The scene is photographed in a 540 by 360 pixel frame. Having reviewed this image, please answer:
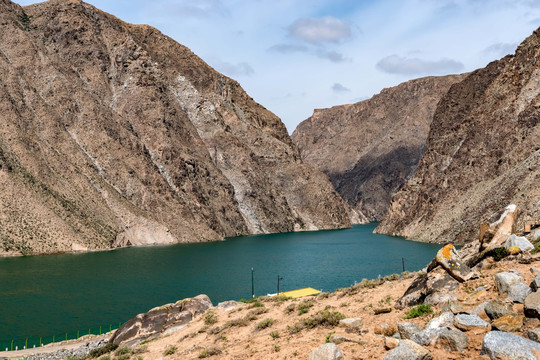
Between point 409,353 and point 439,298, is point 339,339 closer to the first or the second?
point 409,353

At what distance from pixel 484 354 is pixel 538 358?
3.62ft

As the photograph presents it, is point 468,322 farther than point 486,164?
No

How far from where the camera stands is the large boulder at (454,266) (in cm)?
1639

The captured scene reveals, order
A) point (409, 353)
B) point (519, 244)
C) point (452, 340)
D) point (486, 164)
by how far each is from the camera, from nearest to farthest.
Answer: point (409, 353)
point (452, 340)
point (519, 244)
point (486, 164)

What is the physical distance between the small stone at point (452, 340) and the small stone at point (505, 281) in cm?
351

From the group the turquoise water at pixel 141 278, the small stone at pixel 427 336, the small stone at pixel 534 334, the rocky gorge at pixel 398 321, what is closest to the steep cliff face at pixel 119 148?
the turquoise water at pixel 141 278

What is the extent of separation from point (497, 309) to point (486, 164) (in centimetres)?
10608

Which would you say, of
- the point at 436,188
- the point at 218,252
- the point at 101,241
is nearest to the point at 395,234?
the point at 436,188

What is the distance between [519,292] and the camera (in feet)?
42.6

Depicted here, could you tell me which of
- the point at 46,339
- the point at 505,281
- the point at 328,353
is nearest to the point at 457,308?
the point at 505,281

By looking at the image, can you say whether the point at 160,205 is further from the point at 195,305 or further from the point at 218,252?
the point at 195,305

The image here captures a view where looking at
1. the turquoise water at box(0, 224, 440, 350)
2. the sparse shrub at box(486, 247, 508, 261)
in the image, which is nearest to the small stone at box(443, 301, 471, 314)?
the sparse shrub at box(486, 247, 508, 261)

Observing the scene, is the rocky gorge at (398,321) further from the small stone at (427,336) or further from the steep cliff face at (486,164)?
the steep cliff face at (486,164)

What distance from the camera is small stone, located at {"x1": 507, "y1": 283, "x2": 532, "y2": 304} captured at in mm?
12698
